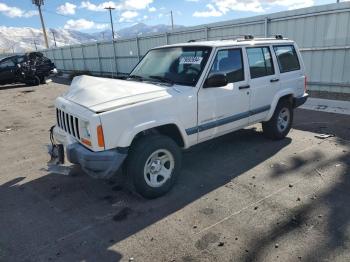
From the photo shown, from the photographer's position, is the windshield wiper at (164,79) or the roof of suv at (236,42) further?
the roof of suv at (236,42)

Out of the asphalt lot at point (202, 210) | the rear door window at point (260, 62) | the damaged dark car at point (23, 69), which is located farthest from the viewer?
the damaged dark car at point (23, 69)

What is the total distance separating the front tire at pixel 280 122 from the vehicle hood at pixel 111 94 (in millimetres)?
2696

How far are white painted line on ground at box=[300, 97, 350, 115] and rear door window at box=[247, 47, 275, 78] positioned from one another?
389 cm

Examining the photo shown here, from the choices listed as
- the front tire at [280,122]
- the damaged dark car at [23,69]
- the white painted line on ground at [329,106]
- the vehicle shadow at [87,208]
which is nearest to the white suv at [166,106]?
the front tire at [280,122]

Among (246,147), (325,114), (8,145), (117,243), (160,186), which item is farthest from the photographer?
(325,114)

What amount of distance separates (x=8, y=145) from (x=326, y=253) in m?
6.61

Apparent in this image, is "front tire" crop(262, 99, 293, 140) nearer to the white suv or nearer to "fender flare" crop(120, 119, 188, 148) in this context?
the white suv

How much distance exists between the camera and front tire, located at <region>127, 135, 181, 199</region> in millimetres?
3936

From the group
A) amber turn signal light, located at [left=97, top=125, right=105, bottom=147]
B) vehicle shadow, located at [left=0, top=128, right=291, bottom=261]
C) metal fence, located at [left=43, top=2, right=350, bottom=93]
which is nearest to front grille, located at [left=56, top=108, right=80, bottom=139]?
amber turn signal light, located at [left=97, top=125, right=105, bottom=147]

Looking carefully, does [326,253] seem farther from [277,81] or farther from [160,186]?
[277,81]

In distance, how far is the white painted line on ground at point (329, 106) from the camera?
→ 28.3ft

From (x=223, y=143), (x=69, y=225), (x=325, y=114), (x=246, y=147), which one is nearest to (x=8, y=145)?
(x=69, y=225)

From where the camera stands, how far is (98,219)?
3.83 meters

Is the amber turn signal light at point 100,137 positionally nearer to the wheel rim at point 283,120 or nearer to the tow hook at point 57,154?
the tow hook at point 57,154
